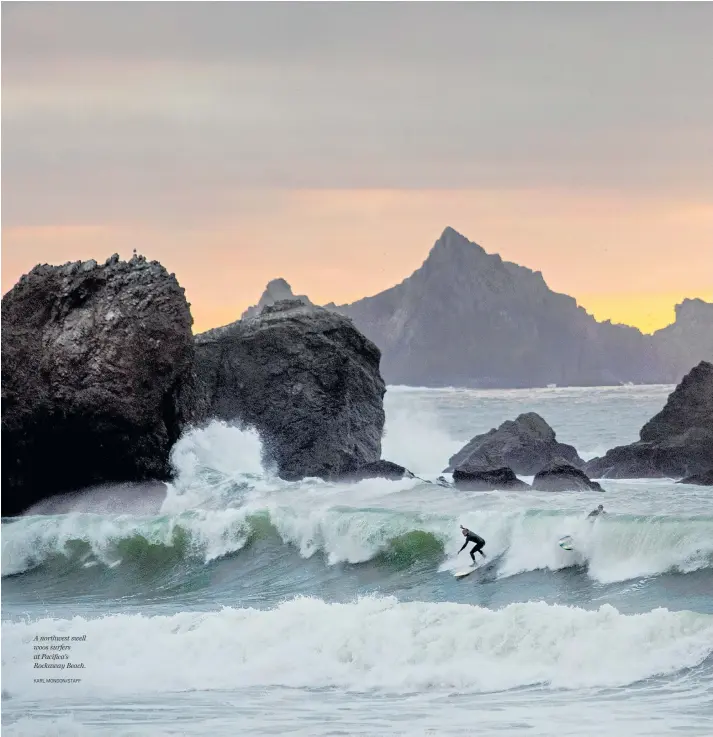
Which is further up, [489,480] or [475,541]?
[489,480]

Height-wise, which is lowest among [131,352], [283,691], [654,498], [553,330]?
[283,691]

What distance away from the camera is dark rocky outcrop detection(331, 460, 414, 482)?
87.2ft

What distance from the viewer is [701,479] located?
86.2 feet

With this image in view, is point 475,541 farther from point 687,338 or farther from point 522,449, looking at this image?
point 687,338

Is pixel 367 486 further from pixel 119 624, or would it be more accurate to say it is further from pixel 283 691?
pixel 283 691

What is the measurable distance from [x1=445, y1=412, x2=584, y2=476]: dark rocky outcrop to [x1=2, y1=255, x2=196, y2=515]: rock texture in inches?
361

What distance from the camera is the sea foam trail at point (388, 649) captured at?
13.7 metres

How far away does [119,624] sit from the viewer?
16391 millimetres

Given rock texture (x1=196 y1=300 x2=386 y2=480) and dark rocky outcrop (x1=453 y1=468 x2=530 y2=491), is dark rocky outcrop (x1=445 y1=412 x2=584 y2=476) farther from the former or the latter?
dark rocky outcrop (x1=453 y1=468 x2=530 y2=491)

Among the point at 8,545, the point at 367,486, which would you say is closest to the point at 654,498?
the point at 367,486

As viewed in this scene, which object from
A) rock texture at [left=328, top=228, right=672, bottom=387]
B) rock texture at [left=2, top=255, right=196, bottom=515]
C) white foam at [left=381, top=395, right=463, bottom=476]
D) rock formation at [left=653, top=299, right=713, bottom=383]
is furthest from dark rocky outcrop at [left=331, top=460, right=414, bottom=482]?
rock texture at [left=328, top=228, right=672, bottom=387]

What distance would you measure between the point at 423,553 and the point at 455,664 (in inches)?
223

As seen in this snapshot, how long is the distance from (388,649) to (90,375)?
10549 mm

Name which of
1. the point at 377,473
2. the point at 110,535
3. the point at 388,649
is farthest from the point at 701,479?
the point at 388,649
